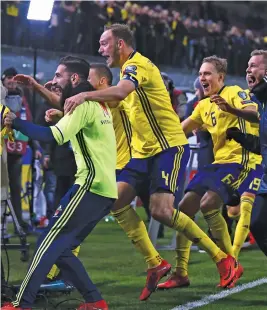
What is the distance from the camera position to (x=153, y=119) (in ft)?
26.9

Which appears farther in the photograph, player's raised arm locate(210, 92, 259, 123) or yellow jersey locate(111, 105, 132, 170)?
yellow jersey locate(111, 105, 132, 170)

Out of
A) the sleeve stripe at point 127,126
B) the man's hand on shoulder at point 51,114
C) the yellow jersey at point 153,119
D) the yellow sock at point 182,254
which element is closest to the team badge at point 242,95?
the yellow jersey at point 153,119

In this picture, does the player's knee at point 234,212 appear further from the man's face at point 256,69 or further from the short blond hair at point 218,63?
the man's face at point 256,69

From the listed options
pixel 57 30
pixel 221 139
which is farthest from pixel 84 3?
pixel 221 139

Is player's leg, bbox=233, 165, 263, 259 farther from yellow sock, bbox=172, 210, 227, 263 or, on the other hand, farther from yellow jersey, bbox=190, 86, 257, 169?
yellow sock, bbox=172, 210, 227, 263

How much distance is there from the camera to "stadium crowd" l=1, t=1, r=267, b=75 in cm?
1684

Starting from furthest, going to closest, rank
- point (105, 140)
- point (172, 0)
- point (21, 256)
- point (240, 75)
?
point (172, 0)
point (240, 75)
point (21, 256)
point (105, 140)

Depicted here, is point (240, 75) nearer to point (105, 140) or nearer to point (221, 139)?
point (221, 139)

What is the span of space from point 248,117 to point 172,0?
26.2 metres

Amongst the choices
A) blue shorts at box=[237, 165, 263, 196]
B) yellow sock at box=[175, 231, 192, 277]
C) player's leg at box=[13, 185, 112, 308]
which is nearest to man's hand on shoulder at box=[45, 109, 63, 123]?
player's leg at box=[13, 185, 112, 308]

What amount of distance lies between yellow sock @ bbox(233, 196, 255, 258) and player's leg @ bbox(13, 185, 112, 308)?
3169 mm

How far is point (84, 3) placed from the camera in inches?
857

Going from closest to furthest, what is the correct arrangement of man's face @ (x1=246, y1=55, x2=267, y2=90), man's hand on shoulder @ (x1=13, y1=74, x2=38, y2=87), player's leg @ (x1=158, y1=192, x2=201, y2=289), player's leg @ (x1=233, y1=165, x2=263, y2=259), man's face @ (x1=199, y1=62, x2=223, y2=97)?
man's hand on shoulder @ (x1=13, y1=74, x2=38, y2=87) → man's face @ (x1=246, y1=55, x2=267, y2=90) → player's leg @ (x1=158, y1=192, x2=201, y2=289) → man's face @ (x1=199, y1=62, x2=223, y2=97) → player's leg @ (x1=233, y1=165, x2=263, y2=259)

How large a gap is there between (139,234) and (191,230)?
43 cm
